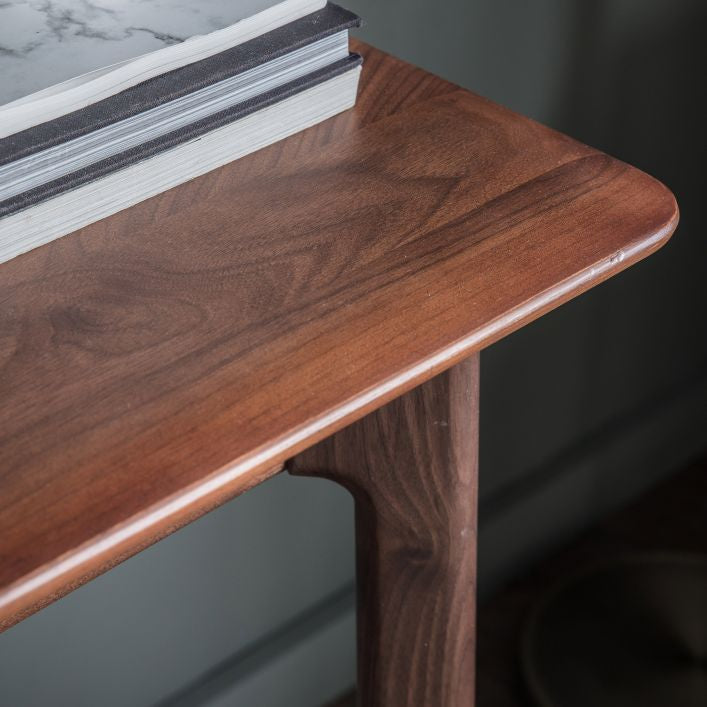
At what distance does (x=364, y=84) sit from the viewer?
585 millimetres

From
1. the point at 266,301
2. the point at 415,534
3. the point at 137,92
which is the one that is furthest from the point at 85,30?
the point at 415,534

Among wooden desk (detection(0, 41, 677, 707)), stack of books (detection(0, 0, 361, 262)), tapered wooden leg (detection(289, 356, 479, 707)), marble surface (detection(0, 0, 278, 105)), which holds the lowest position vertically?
tapered wooden leg (detection(289, 356, 479, 707))

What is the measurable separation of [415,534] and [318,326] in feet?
0.64

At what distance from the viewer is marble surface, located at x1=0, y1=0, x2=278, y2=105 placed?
18.1 inches

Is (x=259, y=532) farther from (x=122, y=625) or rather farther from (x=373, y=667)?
(x=373, y=667)

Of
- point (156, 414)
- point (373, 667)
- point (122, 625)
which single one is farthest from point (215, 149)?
point (122, 625)

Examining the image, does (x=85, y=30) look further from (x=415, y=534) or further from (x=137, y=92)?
(x=415, y=534)

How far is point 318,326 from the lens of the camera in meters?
0.42

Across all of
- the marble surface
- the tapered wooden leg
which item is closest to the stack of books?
the marble surface

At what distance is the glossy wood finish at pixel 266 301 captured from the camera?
0.36m

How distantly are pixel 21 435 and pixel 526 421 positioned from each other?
1002 mm

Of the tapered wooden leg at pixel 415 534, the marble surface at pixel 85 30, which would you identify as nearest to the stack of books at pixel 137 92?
the marble surface at pixel 85 30

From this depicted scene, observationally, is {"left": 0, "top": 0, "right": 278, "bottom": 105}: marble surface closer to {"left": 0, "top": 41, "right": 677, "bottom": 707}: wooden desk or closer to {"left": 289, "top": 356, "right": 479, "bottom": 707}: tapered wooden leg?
{"left": 0, "top": 41, "right": 677, "bottom": 707}: wooden desk

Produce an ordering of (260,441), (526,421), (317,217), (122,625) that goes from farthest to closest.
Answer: (526,421), (122,625), (317,217), (260,441)
